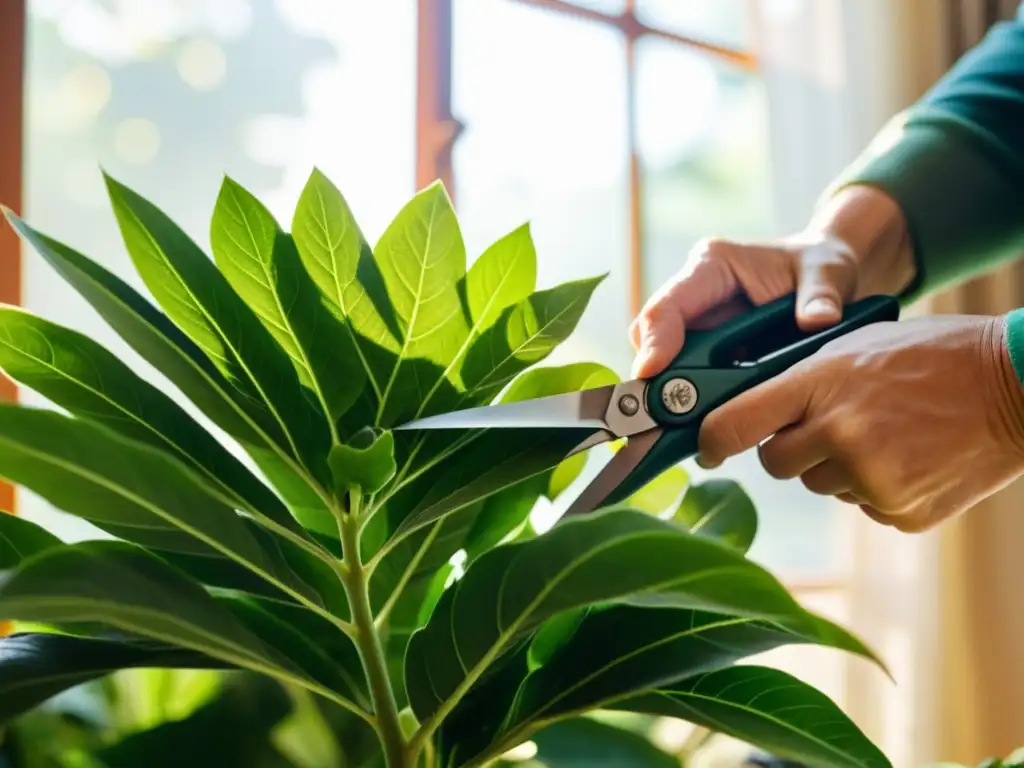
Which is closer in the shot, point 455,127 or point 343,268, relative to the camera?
point 343,268

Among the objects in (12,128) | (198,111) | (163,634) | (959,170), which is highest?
(198,111)

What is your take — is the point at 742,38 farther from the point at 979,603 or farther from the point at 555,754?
the point at 555,754

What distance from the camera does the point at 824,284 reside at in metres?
0.66

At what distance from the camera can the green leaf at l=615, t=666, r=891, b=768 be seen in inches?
16.4

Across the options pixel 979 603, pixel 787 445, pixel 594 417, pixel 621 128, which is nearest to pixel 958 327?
pixel 787 445

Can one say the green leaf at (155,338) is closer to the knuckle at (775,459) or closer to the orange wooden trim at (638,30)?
the knuckle at (775,459)

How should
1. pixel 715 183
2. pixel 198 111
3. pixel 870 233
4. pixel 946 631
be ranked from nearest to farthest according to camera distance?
pixel 870 233
pixel 198 111
pixel 946 631
pixel 715 183

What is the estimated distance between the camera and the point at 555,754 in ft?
1.68

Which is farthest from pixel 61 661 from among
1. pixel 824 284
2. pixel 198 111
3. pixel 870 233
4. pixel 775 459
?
pixel 198 111

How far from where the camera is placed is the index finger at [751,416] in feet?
1.79

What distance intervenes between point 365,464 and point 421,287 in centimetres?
11

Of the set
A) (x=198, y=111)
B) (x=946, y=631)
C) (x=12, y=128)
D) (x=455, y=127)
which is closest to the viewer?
(x=12, y=128)

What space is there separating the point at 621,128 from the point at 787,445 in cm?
127

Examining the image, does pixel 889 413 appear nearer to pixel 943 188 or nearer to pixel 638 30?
pixel 943 188
